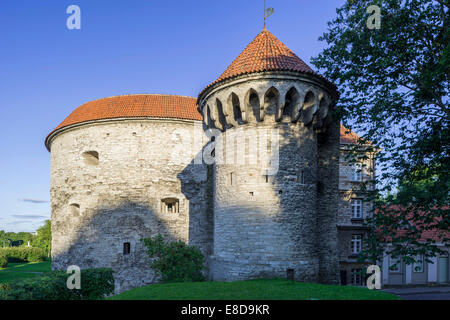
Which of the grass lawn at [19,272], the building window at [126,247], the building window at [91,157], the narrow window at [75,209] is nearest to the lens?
the building window at [126,247]

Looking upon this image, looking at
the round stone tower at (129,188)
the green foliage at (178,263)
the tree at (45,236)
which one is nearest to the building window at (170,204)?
the round stone tower at (129,188)

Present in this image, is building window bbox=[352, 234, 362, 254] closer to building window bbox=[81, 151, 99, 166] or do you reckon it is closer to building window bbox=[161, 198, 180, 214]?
building window bbox=[161, 198, 180, 214]

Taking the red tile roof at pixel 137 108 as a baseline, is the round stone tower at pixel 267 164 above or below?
below

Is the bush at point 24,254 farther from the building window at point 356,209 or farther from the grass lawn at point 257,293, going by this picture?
the building window at point 356,209

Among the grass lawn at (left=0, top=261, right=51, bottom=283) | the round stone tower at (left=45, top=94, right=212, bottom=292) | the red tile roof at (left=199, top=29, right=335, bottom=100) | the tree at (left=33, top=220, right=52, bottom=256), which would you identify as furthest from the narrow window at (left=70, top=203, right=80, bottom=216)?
the tree at (left=33, top=220, right=52, bottom=256)

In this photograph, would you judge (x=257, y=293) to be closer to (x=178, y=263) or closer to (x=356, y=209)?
(x=178, y=263)

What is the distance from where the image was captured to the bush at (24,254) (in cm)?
4076

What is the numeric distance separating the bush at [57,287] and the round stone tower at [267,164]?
4.25 meters

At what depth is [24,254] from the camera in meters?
41.8

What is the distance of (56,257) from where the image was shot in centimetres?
1809

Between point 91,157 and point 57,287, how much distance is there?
34.7ft

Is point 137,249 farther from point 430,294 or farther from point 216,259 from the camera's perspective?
point 430,294

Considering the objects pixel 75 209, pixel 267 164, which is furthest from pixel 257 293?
pixel 75 209

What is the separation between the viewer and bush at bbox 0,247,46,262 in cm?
4076
